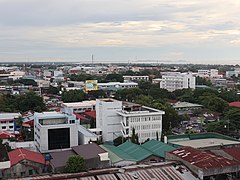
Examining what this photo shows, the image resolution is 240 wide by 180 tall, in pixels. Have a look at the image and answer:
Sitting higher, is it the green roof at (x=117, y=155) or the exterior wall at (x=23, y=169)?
the green roof at (x=117, y=155)

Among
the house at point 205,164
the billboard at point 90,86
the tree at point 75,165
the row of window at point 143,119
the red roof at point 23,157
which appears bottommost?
the red roof at point 23,157

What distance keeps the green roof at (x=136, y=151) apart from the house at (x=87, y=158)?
153 centimetres

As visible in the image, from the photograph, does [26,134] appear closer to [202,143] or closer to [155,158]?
[155,158]

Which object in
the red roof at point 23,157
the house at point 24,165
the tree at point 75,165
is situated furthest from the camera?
the red roof at point 23,157

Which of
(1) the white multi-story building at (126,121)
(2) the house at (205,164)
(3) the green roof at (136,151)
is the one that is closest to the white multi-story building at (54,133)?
(3) the green roof at (136,151)

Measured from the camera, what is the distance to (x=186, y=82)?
161 ft

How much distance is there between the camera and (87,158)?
14352mm

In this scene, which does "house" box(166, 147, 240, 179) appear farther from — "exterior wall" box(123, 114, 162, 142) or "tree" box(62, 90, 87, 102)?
"tree" box(62, 90, 87, 102)

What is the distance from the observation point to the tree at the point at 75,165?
12.8 meters

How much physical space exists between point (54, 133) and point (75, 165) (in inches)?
201

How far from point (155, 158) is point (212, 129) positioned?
25.5 feet

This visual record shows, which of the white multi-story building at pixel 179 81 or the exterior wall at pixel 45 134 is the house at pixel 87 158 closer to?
the exterior wall at pixel 45 134

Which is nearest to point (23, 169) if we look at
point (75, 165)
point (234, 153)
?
point (75, 165)

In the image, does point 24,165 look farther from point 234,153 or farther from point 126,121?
point 234,153
